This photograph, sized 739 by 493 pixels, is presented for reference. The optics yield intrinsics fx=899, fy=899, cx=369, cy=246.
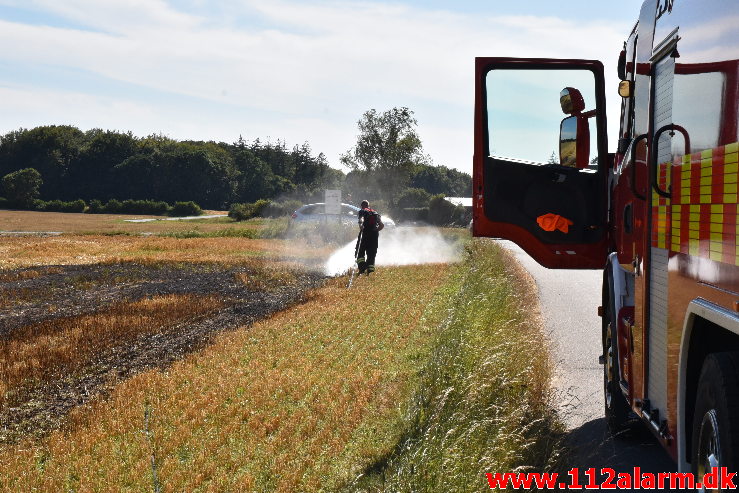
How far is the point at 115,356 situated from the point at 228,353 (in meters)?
1.39

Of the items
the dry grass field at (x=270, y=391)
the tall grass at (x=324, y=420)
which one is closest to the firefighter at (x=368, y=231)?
the dry grass field at (x=270, y=391)

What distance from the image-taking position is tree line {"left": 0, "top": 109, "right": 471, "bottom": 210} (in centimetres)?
9831

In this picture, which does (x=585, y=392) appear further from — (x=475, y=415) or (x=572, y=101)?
(x=572, y=101)

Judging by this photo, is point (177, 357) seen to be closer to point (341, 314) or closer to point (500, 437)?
point (341, 314)

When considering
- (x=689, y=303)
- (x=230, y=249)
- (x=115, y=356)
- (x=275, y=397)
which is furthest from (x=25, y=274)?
(x=689, y=303)

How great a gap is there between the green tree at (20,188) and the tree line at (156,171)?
10 cm

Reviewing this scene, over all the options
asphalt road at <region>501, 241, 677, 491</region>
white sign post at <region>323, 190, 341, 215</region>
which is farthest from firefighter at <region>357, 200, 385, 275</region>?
white sign post at <region>323, 190, 341, 215</region>

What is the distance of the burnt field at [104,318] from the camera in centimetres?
897

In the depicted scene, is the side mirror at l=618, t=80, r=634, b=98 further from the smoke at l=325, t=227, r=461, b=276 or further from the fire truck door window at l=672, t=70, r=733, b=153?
the smoke at l=325, t=227, r=461, b=276

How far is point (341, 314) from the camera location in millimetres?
14633

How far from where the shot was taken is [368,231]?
2077cm

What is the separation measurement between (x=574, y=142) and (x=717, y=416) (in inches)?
122

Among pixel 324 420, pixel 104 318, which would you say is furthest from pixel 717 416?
pixel 104 318

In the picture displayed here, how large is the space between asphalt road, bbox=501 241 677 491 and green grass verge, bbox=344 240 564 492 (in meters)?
0.22
